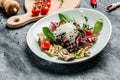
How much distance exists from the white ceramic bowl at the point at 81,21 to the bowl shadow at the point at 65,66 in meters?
0.04

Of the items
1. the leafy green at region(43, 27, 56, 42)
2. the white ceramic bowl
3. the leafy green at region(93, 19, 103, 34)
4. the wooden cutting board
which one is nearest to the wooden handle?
the wooden cutting board

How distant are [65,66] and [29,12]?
509mm

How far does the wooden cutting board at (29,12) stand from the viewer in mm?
1748

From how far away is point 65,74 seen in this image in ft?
4.61

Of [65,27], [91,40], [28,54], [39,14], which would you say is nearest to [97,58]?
[91,40]

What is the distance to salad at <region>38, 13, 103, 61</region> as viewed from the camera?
1461 mm

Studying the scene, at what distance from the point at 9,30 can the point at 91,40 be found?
1.65 feet

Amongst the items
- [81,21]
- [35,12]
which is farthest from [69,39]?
[35,12]

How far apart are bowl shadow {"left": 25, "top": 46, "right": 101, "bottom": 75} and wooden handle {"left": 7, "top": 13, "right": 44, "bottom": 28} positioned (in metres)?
0.31

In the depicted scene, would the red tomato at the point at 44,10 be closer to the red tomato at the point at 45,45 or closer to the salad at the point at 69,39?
the salad at the point at 69,39

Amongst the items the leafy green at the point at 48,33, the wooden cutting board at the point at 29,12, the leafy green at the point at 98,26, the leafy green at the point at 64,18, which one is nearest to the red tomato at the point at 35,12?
the wooden cutting board at the point at 29,12

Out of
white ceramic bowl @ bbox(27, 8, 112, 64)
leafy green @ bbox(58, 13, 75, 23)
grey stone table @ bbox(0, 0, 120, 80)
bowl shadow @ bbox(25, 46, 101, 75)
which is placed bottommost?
grey stone table @ bbox(0, 0, 120, 80)

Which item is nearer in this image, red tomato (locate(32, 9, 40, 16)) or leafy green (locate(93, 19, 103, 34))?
leafy green (locate(93, 19, 103, 34))

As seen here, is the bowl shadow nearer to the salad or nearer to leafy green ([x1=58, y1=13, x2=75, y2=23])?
the salad
